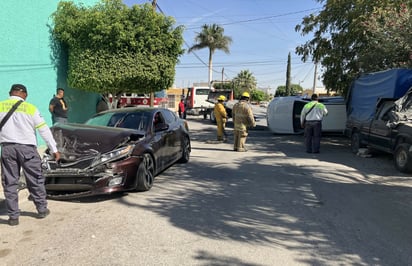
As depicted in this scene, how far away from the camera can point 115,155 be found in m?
5.77

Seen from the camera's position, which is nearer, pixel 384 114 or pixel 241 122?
pixel 384 114

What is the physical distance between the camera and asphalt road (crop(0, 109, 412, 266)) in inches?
151

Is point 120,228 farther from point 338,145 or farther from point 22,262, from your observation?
point 338,145

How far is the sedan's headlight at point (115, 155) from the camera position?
565cm

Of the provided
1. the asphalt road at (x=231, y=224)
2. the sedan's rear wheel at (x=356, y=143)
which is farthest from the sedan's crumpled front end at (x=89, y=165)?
the sedan's rear wheel at (x=356, y=143)

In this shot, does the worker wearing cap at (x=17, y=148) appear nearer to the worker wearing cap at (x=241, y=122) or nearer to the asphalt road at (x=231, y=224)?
the asphalt road at (x=231, y=224)

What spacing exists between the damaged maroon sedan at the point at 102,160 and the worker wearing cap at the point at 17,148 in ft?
2.52

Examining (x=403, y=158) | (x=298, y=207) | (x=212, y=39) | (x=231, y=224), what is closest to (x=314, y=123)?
(x=403, y=158)

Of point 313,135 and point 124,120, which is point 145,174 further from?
point 313,135

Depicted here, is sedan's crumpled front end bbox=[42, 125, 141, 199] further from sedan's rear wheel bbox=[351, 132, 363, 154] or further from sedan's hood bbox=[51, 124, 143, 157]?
sedan's rear wheel bbox=[351, 132, 363, 154]

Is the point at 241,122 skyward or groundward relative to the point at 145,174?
skyward

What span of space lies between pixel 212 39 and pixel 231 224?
135 feet

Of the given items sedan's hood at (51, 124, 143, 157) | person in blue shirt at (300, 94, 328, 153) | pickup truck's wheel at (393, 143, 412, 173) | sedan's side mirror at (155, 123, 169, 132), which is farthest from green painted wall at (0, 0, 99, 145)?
pickup truck's wheel at (393, 143, 412, 173)

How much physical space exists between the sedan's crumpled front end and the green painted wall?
4.54 m
